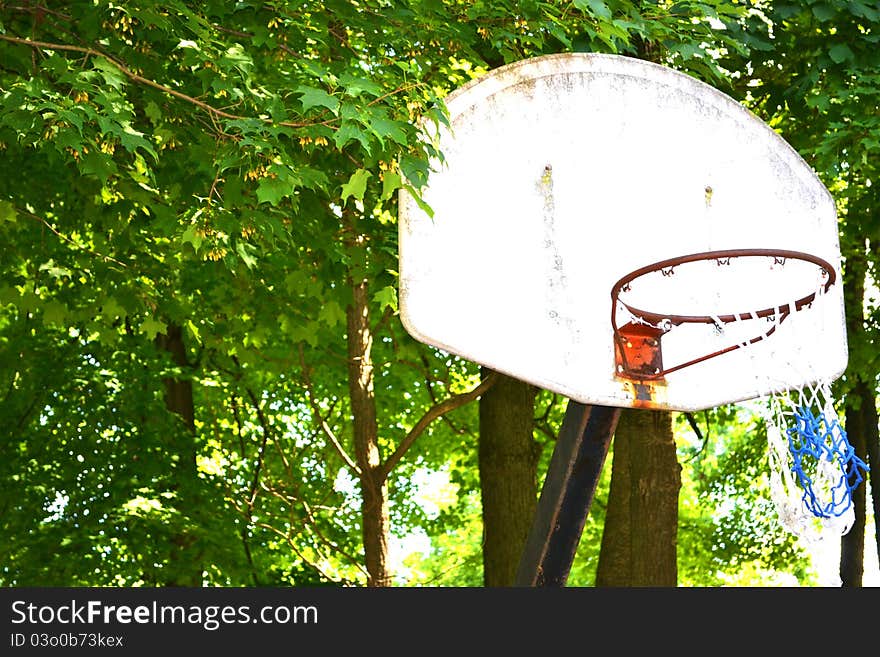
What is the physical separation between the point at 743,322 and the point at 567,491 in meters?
1.34

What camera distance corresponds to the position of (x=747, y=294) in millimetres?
6172

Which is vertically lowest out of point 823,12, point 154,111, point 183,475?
point 183,475

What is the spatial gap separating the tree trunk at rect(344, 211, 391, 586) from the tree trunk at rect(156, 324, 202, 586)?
166 centimetres

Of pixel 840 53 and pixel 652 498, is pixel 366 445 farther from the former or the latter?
pixel 840 53

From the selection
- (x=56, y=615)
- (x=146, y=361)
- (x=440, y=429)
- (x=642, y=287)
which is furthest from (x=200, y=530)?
(x=642, y=287)

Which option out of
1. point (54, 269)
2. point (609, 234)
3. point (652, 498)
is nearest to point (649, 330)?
point (609, 234)

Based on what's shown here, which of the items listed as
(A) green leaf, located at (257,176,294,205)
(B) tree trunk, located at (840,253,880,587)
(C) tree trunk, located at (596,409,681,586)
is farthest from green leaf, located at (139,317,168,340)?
(B) tree trunk, located at (840,253,880,587)

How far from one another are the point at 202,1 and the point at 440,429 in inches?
362

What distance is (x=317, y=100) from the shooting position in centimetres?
483

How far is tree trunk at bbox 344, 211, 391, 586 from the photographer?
1066 cm

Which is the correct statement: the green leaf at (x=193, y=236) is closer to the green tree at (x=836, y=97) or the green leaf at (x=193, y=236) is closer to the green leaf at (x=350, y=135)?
the green leaf at (x=350, y=135)

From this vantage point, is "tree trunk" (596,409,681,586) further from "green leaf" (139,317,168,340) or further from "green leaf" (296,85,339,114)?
"green leaf" (296,85,339,114)

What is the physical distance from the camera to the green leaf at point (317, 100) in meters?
4.80

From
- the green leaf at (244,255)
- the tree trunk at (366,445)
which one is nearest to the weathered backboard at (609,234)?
the green leaf at (244,255)
